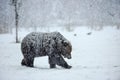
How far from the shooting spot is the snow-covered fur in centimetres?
806

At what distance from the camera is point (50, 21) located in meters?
59.8

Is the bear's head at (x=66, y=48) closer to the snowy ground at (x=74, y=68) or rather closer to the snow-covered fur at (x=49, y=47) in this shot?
the snow-covered fur at (x=49, y=47)

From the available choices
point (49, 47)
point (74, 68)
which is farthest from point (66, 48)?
point (74, 68)

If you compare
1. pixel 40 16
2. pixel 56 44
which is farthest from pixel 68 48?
pixel 40 16

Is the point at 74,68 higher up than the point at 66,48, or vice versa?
the point at 66,48

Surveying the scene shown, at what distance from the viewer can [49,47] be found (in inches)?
318

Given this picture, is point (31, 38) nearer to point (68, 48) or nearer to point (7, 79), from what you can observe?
point (68, 48)

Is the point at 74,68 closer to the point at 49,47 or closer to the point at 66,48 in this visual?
the point at 66,48

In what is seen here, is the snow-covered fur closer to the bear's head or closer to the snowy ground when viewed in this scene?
the bear's head

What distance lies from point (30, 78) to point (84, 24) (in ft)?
181

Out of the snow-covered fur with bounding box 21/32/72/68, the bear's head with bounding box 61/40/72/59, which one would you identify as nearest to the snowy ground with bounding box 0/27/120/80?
the snow-covered fur with bounding box 21/32/72/68

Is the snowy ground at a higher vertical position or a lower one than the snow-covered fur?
lower

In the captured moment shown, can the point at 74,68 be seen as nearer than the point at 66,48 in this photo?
No

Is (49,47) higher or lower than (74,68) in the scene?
higher
